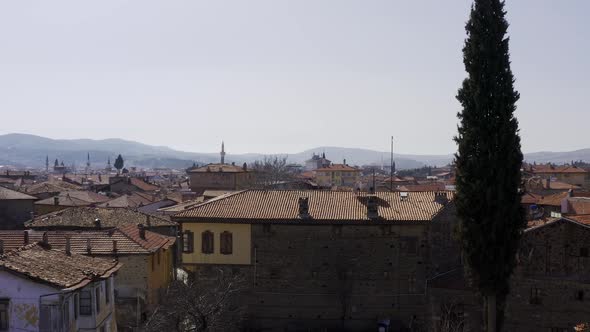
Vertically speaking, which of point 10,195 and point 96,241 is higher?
point 10,195

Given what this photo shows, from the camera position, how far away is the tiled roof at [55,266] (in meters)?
19.9

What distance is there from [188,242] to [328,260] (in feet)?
25.1

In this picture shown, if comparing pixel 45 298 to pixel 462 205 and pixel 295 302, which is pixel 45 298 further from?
pixel 295 302

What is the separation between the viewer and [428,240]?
36469 mm

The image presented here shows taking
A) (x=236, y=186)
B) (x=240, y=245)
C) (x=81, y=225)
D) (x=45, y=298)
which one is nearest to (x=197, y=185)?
(x=236, y=186)

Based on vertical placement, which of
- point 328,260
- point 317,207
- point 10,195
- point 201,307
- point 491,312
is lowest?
point 201,307

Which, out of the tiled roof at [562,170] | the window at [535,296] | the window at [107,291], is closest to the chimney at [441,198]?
the window at [535,296]

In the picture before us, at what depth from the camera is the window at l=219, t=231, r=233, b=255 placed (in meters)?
37.0

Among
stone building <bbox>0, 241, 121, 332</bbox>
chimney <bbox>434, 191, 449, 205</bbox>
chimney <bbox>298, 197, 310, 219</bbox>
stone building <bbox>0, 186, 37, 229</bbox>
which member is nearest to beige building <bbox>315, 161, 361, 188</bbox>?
stone building <bbox>0, 186, 37, 229</bbox>

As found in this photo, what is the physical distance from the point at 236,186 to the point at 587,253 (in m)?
60.4

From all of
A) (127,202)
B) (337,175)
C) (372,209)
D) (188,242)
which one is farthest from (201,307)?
(337,175)

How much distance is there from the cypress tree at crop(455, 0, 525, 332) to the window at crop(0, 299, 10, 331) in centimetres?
1694

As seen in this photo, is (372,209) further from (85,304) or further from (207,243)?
(85,304)

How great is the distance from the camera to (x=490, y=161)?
26828mm
